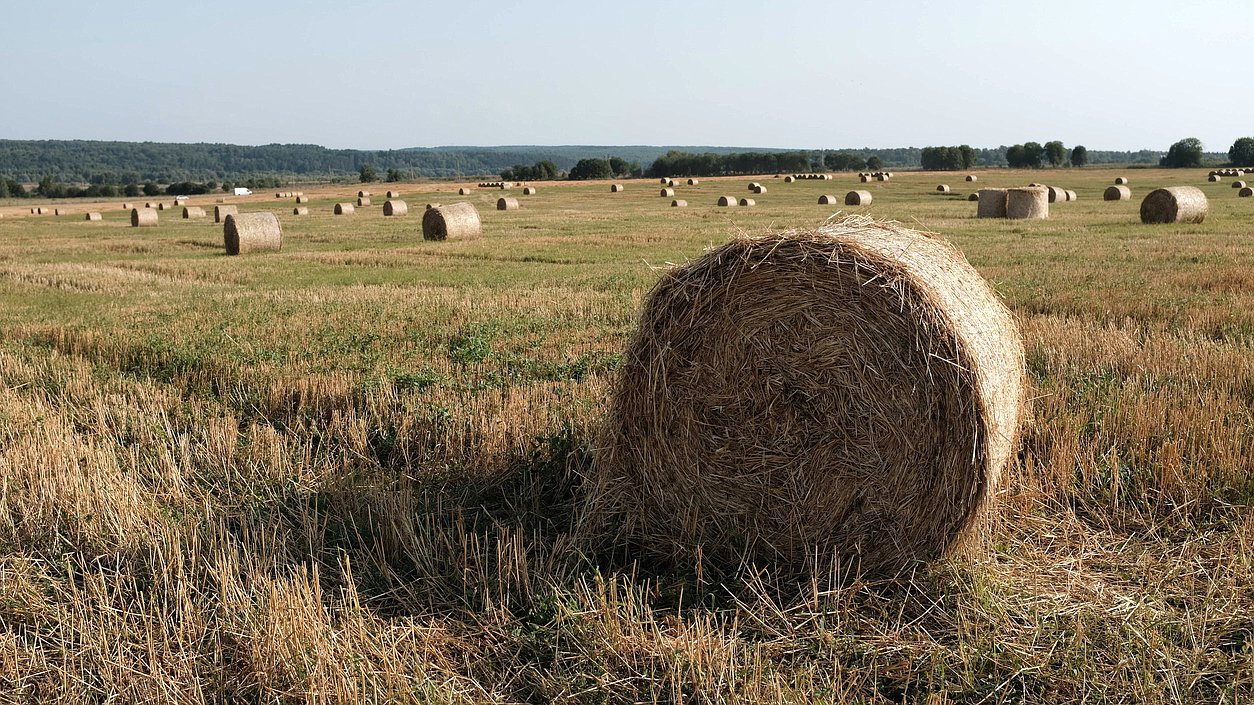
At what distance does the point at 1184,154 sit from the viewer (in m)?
109

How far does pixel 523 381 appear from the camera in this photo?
8852 mm

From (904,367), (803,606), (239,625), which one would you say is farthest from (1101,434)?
(239,625)

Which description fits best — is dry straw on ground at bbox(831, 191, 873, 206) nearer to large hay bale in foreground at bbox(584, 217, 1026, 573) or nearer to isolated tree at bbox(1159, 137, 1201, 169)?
large hay bale in foreground at bbox(584, 217, 1026, 573)

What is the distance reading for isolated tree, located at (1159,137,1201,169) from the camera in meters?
107

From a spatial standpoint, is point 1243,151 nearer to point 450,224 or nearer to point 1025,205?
point 1025,205

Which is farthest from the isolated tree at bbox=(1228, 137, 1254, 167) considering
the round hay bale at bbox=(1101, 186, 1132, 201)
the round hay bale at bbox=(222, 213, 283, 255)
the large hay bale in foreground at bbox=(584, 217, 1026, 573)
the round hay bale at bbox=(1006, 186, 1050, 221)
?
the large hay bale in foreground at bbox=(584, 217, 1026, 573)

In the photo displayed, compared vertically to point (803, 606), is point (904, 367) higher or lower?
higher

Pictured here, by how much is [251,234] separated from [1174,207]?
24.3 metres

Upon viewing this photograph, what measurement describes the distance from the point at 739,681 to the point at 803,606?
91 cm

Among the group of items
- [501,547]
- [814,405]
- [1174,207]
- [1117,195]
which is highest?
[1117,195]

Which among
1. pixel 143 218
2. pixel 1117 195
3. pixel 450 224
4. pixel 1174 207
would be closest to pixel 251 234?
pixel 450 224

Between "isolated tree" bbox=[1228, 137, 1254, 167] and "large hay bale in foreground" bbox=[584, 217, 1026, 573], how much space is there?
117 meters

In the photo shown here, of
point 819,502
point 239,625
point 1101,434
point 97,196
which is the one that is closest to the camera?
point 239,625

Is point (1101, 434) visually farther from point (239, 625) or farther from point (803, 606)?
point (239, 625)
